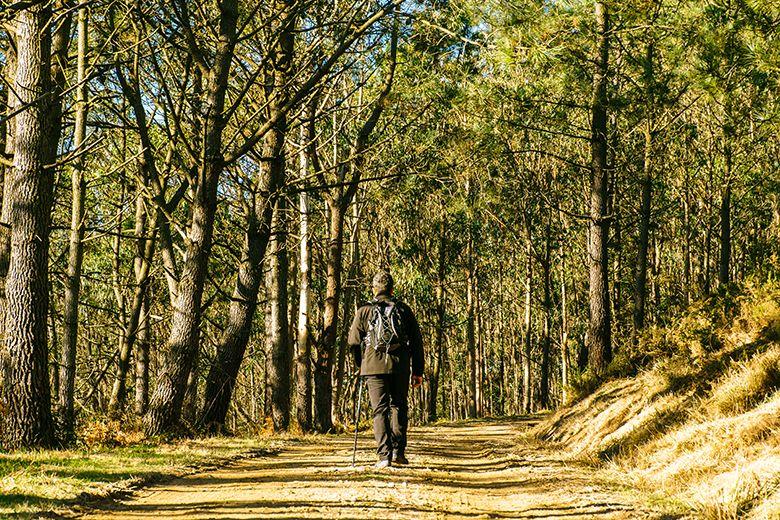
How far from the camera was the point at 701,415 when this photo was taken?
8.60 metres

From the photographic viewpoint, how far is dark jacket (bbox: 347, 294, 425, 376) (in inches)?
367

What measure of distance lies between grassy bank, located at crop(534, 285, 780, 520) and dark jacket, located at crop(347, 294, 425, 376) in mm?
2585

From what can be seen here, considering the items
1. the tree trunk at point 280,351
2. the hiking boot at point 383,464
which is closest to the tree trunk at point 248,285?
the tree trunk at point 280,351

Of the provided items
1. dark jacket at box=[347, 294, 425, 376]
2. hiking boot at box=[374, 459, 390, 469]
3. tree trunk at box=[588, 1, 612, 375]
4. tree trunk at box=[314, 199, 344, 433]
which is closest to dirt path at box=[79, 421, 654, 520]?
hiking boot at box=[374, 459, 390, 469]

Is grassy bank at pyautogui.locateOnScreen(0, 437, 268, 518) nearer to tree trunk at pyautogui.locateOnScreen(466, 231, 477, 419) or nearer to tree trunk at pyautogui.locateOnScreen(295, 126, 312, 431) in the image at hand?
tree trunk at pyautogui.locateOnScreen(295, 126, 312, 431)

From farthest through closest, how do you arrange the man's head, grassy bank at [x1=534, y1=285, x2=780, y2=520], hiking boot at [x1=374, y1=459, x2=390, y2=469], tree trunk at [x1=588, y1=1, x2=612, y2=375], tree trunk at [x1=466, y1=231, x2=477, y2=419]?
tree trunk at [x1=466, y1=231, x2=477, y2=419] < tree trunk at [x1=588, y1=1, x2=612, y2=375] < the man's head < hiking boot at [x1=374, y1=459, x2=390, y2=469] < grassy bank at [x1=534, y1=285, x2=780, y2=520]

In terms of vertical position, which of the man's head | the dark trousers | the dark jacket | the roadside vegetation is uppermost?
the man's head

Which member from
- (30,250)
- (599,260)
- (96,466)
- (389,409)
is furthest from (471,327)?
(96,466)

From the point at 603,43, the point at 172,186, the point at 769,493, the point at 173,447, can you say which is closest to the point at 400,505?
the point at 769,493

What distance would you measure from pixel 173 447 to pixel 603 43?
944 cm

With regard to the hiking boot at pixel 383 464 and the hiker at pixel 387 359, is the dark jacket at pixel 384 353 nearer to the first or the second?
the hiker at pixel 387 359

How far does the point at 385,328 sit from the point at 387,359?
35 centimetres

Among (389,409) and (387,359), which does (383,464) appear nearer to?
(389,409)

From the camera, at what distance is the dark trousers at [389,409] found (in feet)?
30.3
